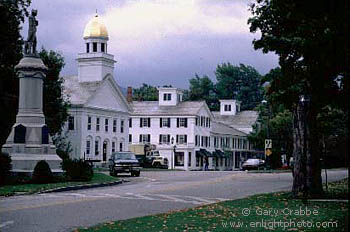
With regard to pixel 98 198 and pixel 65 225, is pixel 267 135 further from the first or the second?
pixel 65 225

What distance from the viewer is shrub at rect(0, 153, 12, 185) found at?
30.1 m

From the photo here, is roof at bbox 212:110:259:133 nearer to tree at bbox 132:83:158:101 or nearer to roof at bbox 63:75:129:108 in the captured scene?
tree at bbox 132:83:158:101

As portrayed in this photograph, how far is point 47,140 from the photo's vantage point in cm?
3412

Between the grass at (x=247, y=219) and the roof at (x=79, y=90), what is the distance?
51211 mm

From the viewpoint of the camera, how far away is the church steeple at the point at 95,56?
72000 millimetres

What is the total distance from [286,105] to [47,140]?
49.9 feet

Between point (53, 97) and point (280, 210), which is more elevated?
point (53, 97)

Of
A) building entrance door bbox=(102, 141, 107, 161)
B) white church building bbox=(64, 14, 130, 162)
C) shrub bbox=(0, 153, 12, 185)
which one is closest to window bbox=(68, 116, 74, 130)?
white church building bbox=(64, 14, 130, 162)

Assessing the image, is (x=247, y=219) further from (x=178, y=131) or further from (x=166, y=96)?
(x=166, y=96)

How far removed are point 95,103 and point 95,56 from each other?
5843mm

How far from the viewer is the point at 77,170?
110ft

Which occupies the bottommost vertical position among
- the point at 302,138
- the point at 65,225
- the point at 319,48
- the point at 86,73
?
the point at 65,225

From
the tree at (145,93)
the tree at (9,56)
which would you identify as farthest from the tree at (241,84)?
the tree at (9,56)

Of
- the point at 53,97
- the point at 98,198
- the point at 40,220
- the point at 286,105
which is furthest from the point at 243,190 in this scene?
the point at 53,97
